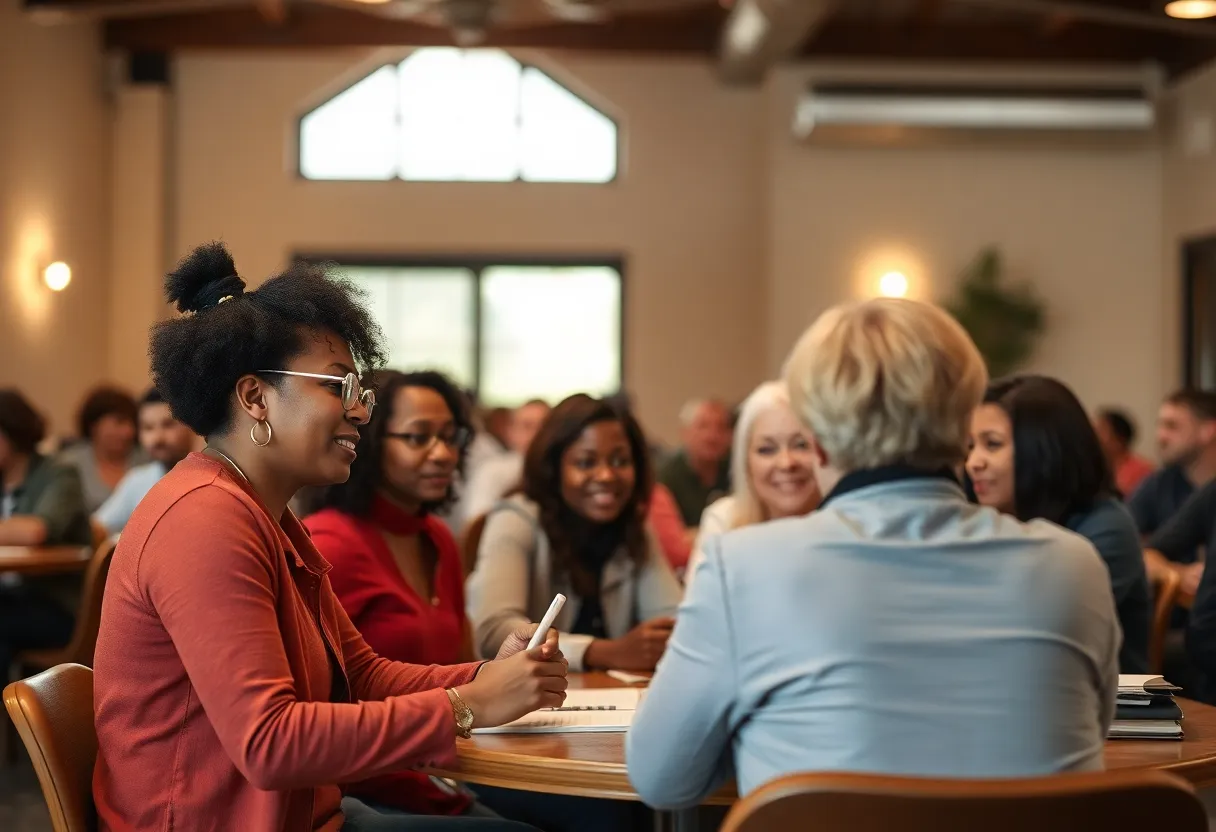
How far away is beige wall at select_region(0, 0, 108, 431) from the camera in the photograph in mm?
8484

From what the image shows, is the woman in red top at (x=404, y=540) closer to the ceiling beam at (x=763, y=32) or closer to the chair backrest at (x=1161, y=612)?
the chair backrest at (x=1161, y=612)

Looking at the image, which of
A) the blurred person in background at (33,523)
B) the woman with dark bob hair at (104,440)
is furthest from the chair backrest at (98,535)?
the woman with dark bob hair at (104,440)

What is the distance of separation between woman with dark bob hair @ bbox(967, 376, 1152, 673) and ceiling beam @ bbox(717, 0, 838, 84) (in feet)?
16.0

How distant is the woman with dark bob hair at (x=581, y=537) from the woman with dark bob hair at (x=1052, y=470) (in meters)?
0.79

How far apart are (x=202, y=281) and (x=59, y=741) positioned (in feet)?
2.08

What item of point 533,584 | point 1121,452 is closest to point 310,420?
point 533,584

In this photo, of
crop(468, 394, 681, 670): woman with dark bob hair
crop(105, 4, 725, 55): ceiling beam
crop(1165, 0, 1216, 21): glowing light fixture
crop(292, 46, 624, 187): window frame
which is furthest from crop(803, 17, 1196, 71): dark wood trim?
crop(468, 394, 681, 670): woman with dark bob hair

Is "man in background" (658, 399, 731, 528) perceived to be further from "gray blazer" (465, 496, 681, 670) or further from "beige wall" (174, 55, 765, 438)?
"beige wall" (174, 55, 765, 438)

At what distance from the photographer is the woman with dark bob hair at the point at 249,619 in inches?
63.7

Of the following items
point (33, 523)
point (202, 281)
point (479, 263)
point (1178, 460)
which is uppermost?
point (479, 263)

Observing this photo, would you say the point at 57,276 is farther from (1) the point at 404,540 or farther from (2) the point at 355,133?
(1) the point at 404,540

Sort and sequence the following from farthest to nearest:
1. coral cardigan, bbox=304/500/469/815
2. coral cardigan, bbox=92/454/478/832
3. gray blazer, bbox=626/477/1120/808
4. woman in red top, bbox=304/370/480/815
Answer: woman in red top, bbox=304/370/480/815 → coral cardigan, bbox=304/500/469/815 → coral cardigan, bbox=92/454/478/832 → gray blazer, bbox=626/477/1120/808

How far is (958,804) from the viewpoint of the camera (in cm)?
123

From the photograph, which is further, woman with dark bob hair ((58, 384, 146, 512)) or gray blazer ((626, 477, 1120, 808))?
woman with dark bob hair ((58, 384, 146, 512))
